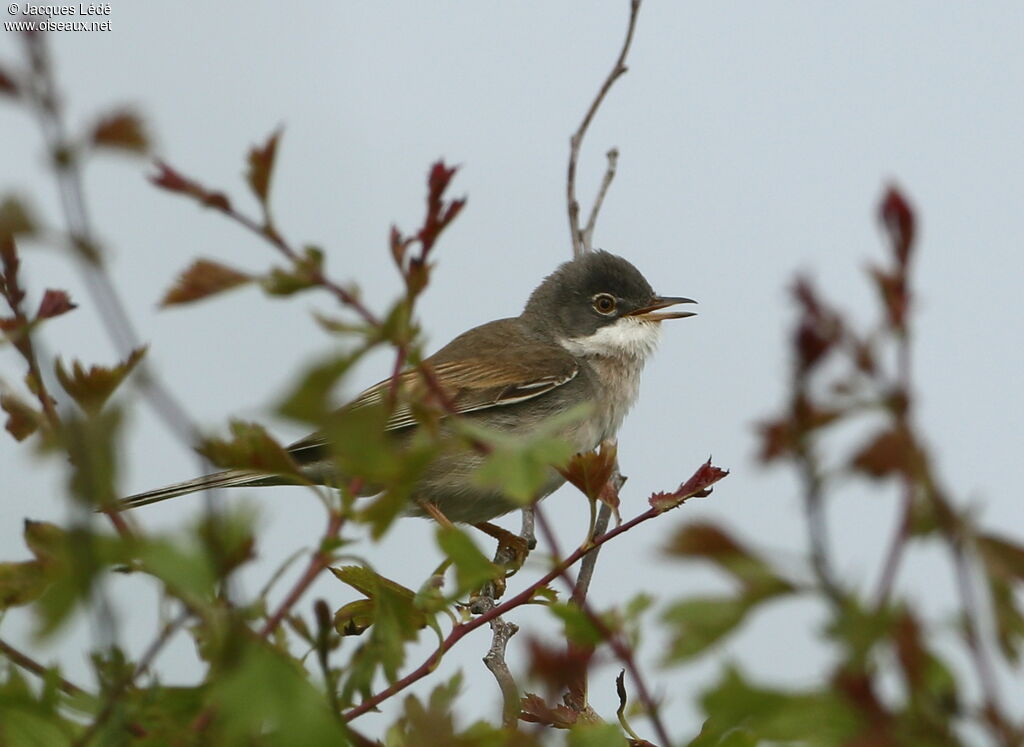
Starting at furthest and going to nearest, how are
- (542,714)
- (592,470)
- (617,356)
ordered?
(617,356)
(542,714)
(592,470)

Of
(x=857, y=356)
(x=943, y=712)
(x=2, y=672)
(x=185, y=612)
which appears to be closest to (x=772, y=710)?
(x=943, y=712)

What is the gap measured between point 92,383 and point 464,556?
26.6 inches

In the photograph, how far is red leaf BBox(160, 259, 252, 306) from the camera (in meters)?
1.61

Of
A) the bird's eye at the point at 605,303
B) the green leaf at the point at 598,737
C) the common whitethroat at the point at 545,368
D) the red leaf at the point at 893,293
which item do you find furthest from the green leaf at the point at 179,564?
the bird's eye at the point at 605,303

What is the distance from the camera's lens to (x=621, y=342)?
23.0ft

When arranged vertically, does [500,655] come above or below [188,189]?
below

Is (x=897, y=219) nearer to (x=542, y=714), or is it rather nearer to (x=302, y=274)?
(x=302, y=274)

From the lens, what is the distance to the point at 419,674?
2.03 m

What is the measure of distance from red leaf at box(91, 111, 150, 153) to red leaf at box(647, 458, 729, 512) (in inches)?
57.9

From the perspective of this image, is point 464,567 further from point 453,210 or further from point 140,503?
point 140,503

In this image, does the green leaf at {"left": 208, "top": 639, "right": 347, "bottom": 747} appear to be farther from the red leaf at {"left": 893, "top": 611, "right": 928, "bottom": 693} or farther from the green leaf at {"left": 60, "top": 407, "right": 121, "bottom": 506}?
the red leaf at {"left": 893, "top": 611, "right": 928, "bottom": 693}

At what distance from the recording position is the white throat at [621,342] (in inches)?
275

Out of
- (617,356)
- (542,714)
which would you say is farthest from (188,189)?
(617,356)

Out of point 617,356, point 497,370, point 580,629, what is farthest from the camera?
point 617,356
